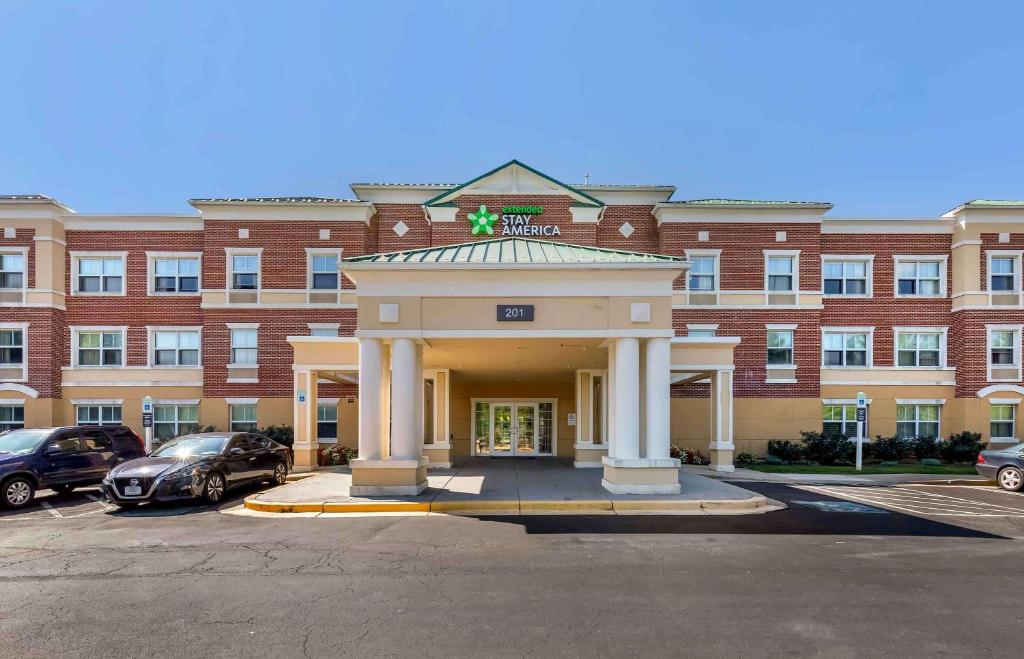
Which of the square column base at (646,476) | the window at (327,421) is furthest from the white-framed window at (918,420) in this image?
the window at (327,421)

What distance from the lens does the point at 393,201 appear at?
80.4 feet

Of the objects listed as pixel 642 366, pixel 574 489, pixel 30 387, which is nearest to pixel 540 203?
pixel 642 366

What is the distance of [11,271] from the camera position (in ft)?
76.8

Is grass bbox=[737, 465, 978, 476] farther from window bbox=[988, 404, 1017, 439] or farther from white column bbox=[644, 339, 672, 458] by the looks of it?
white column bbox=[644, 339, 672, 458]

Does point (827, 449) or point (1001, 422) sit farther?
point (1001, 422)

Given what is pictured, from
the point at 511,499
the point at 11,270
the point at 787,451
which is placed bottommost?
the point at 787,451

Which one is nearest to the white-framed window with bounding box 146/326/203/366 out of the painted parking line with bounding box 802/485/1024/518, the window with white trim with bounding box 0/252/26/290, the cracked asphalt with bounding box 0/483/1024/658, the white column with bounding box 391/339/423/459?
the window with white trim with bounding box 0/252/26/290

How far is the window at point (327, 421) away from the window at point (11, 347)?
1189cm

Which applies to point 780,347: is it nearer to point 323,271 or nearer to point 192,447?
point 323,271

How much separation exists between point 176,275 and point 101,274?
118 inches

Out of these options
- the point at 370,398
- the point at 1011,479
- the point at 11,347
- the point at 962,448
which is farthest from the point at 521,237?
the point at 11,347

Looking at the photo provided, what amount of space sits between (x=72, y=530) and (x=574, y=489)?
9.76 m

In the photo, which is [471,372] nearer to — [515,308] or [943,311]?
[515,308]

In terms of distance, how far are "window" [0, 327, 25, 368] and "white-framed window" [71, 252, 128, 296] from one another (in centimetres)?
268
